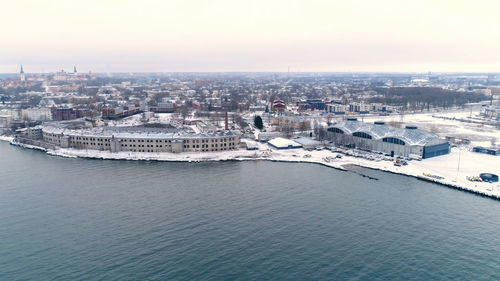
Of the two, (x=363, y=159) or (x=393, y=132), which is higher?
(x=393, y=132)

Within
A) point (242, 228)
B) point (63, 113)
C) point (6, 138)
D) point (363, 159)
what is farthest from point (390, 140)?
point (63, 113)

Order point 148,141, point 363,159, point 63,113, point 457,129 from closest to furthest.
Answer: point 363,159 → point 148,141 → point 457,129 → point 63,113

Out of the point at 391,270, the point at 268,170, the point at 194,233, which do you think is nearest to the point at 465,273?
the point at 391,270

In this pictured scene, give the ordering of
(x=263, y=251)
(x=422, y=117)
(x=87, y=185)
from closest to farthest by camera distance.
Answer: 1. (x=263, y=251)
2. (x=87, y=185)
3. (x=422, y=117)

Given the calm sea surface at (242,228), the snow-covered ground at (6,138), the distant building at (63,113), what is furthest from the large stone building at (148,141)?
the distant building at (63,113)

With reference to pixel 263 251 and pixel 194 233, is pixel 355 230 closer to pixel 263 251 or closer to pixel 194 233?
pixel 263 251

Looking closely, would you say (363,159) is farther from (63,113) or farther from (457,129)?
(63,113)

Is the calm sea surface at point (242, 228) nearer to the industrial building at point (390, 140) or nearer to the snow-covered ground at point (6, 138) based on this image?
the industrial building at point (390, 140)
